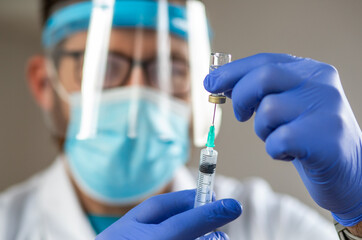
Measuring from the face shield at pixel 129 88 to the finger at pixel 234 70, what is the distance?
0.64 metres

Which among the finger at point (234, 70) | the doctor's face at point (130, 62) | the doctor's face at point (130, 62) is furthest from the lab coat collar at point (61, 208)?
the finger at point (234, 70)

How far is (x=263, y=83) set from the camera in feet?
2.16

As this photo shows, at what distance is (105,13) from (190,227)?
861 millimetres

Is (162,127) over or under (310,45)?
under

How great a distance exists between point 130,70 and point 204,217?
755 mm

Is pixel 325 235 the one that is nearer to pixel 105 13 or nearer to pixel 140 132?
pixel 140 132

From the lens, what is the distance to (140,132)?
132 cm

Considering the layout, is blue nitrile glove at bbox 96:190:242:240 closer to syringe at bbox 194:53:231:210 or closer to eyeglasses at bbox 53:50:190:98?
syringe at bbox 194:53:231:210

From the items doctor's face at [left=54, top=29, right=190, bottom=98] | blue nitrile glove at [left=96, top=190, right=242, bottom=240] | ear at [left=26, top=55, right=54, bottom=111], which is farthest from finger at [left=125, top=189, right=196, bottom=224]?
ear at [left=26, top=55, right=54, bottom=111]

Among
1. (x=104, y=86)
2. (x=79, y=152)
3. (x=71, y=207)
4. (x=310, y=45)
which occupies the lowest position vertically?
(x=71, y=207)

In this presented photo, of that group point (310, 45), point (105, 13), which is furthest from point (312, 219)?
point (105, 13)

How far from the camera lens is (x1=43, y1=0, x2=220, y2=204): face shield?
51.6 inches

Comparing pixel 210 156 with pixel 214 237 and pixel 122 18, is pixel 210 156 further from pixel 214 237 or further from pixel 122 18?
pixel 122 18

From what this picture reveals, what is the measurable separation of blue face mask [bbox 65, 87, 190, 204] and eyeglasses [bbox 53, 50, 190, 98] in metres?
0.04
